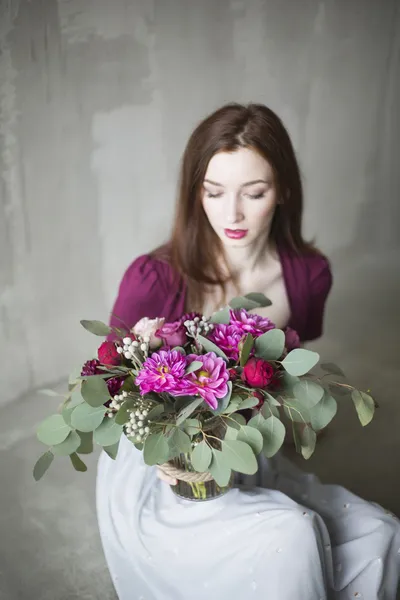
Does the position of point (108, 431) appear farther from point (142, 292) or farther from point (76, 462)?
point (142, 292)

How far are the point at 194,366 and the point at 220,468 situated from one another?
0.62 feet

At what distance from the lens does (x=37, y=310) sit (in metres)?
1.78

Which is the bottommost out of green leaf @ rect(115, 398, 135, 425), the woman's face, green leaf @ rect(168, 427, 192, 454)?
green leaf @ rect(168, 427, 192, 454)

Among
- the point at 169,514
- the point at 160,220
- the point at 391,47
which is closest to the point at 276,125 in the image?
the point at 160,220

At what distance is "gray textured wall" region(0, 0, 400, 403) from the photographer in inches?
59.5

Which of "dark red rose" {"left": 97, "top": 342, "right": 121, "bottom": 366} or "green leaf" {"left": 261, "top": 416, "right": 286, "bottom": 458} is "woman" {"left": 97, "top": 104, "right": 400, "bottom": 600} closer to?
"green leaf" {"left": 261, "top": 416, "right": 286, "bottom": 458}

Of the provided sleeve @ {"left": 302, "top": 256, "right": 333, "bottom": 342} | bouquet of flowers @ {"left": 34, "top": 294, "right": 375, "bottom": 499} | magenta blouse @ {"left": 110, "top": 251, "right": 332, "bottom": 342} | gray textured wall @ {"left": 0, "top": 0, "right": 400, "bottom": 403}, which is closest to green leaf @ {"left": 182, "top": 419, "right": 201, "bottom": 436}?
bouquet of flowers @ {"left": 34, "top": 294, "right": 375, "bottom": 499}

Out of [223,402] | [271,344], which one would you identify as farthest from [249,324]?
[223,402]

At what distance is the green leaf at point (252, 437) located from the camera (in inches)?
40.1

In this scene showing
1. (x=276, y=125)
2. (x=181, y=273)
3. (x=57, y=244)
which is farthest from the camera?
(x=57, y=244)

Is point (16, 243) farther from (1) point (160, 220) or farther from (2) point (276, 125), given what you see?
(2) point (276, 125)

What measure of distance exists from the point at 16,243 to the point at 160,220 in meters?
0.41

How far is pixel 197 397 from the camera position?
3.42 feet

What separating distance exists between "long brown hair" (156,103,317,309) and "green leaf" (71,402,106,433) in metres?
0.53
